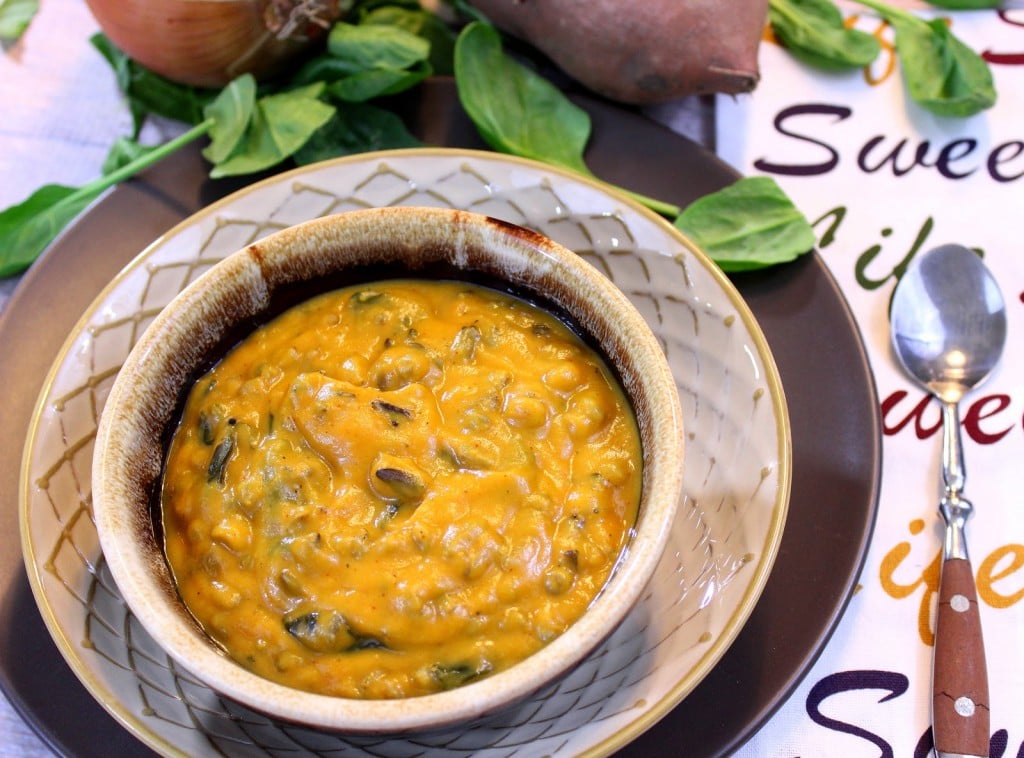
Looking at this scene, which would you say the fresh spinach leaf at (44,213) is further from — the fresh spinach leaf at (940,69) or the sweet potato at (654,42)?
the fresh spinach leaf at (940,69)

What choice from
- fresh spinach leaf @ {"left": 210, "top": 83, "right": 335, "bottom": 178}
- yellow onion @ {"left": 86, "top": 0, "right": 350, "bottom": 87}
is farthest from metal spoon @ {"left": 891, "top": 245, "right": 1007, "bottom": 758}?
yellow onion @ {"left": 86, "top": 0, "right": 350, "bottom": 87}

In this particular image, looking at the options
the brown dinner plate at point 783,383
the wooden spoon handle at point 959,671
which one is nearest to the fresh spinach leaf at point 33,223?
the brown dinner plate at point 783,383

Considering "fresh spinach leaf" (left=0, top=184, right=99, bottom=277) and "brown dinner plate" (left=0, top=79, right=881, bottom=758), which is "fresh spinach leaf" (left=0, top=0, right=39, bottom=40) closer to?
"fresh spinach leaf" (left=0, top=184, right=99, bottom=277)

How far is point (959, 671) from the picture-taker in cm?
156

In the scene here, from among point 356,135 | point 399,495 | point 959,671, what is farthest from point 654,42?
point 959,671

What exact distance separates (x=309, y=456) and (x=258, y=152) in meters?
0.82

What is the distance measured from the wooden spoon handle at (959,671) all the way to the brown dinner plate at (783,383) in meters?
0.21

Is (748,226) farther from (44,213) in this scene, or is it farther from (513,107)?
(44,213)

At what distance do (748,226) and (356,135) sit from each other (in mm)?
860

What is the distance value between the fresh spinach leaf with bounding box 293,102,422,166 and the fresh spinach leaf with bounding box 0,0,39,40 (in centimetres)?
100

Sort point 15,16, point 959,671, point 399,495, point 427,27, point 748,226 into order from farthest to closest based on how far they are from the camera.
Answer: point 15,16 → point 427,27 → point 748,226 → point 959,671 → point 399,495

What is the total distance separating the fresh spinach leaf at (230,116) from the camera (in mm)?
1934

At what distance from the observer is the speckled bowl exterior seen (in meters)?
1.18

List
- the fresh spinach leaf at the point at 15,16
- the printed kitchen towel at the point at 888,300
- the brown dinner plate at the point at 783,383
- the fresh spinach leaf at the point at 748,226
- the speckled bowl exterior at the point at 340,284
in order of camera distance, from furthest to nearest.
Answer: the fresh spinach leaf at the point at 15,16 < the fresh spinach leaf at the point at 748,226 < the printed kitchen towel at the point at 888,300 < the brown dinner plate at the point at 783,383 < the speckled bowl exterior at the point at 340,284
